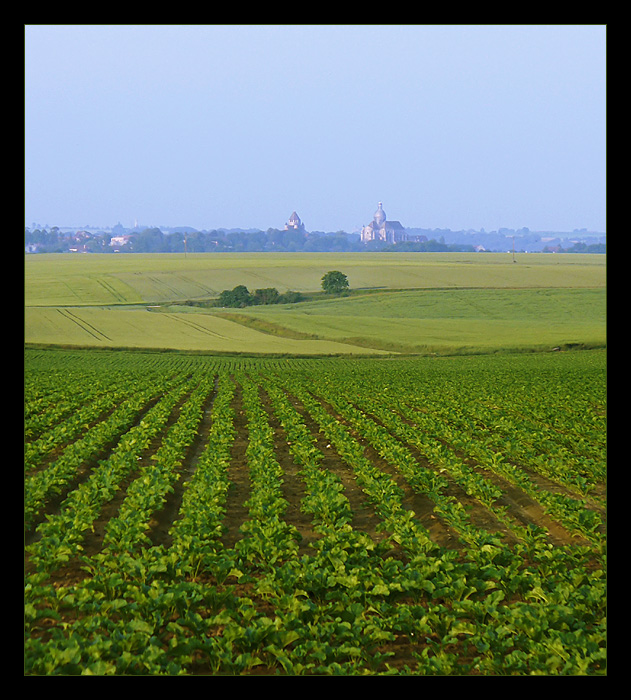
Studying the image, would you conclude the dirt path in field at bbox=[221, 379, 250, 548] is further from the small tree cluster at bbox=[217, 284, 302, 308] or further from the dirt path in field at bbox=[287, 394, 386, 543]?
the small tree cluster at bbox=[217, 284, 302, 308]

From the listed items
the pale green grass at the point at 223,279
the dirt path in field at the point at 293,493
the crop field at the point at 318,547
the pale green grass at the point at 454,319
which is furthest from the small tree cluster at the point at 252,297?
the dirt path in field at the point at 293,493

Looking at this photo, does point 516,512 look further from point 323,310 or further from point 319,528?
point 323,310

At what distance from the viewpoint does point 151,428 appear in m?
17.0

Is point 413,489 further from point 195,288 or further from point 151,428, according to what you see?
point 195,288

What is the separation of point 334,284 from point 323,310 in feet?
54.5

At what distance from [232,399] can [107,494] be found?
15013 millimetres

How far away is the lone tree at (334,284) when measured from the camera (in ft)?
303

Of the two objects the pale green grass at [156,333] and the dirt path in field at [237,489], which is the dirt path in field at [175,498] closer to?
the dirt path in field at [237,489]

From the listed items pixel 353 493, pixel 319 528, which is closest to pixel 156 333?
pixel 353 493

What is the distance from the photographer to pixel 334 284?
92562 mm

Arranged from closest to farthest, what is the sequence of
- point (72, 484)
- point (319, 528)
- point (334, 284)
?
1. point (319, 528)
2. point (72, 484)
3. point (334, 284)

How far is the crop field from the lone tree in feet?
238

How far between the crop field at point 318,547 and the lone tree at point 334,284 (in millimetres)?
72545
